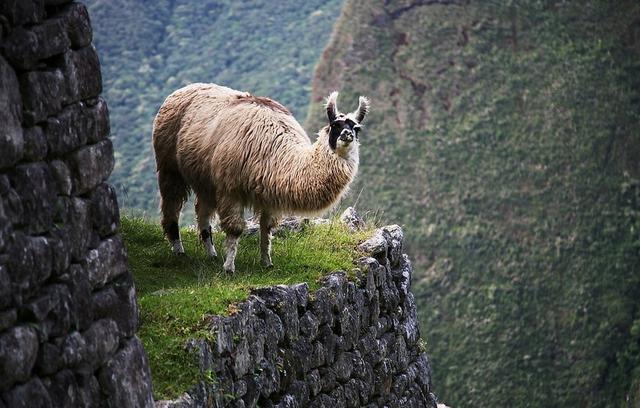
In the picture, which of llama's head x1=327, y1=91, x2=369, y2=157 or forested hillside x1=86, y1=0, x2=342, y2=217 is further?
forested hillside x1=86, y1=0, x2=342, y2=217

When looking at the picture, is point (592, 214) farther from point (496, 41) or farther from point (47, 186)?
point (47, 186)

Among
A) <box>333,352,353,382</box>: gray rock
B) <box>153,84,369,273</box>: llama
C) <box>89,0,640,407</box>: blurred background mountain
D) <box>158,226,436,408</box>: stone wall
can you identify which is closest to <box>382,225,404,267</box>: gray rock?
<box>158,226,436,408</box>: stone wall

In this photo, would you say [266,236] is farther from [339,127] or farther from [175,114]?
Result: [175,114]

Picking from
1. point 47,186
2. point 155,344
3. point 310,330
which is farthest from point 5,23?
point 310,330

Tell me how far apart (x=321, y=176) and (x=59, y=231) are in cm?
489

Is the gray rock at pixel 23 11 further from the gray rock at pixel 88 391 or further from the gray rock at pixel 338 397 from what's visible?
the gray rock at pixel 338 397

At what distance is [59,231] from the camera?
5.79 m

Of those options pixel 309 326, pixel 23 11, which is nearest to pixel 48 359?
pixel 23 11

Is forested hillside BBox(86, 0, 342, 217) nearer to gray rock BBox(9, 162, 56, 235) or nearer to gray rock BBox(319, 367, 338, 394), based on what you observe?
gray rock BBox(319, 367, 338, 394)

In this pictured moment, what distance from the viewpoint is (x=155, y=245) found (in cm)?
1238

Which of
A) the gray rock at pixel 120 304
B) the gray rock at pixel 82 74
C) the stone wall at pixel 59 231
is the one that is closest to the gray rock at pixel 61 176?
the stone wall at pixel 59 231

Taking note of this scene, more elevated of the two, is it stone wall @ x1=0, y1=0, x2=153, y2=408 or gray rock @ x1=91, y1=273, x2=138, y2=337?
stone wall @ x1=0, y1=0, x2=153, y2=408

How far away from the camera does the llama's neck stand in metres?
10.5

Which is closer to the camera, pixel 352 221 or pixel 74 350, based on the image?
pixel 74 350
